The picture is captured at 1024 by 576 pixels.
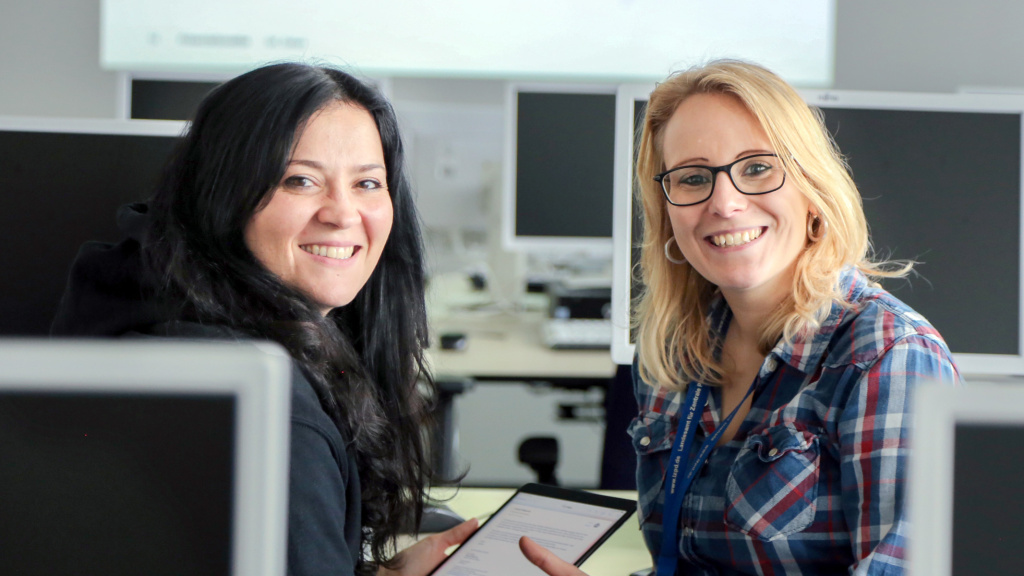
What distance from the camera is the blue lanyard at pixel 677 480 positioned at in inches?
44.8

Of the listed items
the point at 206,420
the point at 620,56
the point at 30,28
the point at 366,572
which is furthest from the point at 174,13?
the point at 206,420

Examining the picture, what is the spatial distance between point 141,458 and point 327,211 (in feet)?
2.32

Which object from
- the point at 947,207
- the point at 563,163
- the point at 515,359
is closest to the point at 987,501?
the point at 947,207

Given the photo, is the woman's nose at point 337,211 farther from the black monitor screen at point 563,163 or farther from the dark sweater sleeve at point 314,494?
the black monitor screen at point 563,163

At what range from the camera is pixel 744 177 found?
1.17m

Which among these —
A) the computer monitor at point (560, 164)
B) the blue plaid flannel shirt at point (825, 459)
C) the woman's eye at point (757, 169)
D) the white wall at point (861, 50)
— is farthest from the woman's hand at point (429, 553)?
the white wall at point (861, 50)

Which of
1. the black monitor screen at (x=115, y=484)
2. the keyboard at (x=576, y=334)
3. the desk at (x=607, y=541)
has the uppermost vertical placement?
the black monitor screen at (x=115, y=484)

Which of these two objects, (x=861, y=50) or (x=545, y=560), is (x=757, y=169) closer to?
(x=545, y=560)

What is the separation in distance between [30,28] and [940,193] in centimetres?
296

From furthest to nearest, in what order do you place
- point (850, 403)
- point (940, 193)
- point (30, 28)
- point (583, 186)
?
point (30, 28) < point (583, 186) < point (940, 193) < point (850, 403)

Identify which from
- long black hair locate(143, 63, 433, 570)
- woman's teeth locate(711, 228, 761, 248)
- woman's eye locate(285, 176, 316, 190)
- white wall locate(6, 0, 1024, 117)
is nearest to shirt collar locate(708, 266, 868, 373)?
woman's teeth locate(711, 228, 761, 248)

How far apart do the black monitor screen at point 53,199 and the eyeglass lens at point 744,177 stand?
826mm

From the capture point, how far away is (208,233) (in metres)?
1.00

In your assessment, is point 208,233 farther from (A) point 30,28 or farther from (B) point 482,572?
A: (A) point 30,28
